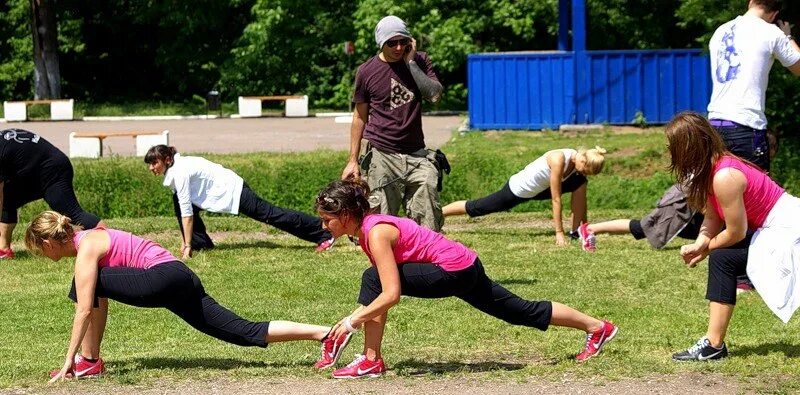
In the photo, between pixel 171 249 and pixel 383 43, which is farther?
pixel 171 249

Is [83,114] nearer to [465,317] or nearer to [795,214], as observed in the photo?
[465,317]

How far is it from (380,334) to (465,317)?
7.02 ft

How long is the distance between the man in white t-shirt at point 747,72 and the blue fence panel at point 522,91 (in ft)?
51.8

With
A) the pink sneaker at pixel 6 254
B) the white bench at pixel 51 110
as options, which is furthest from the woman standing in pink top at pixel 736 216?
the white bench at pixel 51 110

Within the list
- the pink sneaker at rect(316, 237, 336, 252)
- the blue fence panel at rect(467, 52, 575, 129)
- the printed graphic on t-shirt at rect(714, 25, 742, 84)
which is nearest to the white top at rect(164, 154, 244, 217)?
the pink sneaker at rect(316, 237, 336, 252)

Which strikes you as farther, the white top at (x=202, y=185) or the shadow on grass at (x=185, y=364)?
the white top at (x=202, y=185)

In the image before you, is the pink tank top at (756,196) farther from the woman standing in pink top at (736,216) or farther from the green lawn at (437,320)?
the green lawn at (437,320)

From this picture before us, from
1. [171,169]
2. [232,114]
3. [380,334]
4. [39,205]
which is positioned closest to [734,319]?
[380,334]

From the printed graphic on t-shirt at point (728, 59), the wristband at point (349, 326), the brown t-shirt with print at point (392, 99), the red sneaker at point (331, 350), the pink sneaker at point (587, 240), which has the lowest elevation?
the pink sneaker at point (587, 240)

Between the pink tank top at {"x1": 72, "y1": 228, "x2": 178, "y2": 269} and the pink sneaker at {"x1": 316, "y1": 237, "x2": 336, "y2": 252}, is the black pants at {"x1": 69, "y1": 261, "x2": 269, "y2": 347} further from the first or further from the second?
the pink sneaker at {"x1": 316, "y1": 237, "x2": 336, "y2": 252}

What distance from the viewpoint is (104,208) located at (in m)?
17.4

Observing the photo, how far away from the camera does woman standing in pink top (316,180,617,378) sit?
682 cm

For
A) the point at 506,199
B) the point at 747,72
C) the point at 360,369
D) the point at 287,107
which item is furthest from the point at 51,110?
the point at 360,369

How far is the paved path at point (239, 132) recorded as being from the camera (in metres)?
23.6
